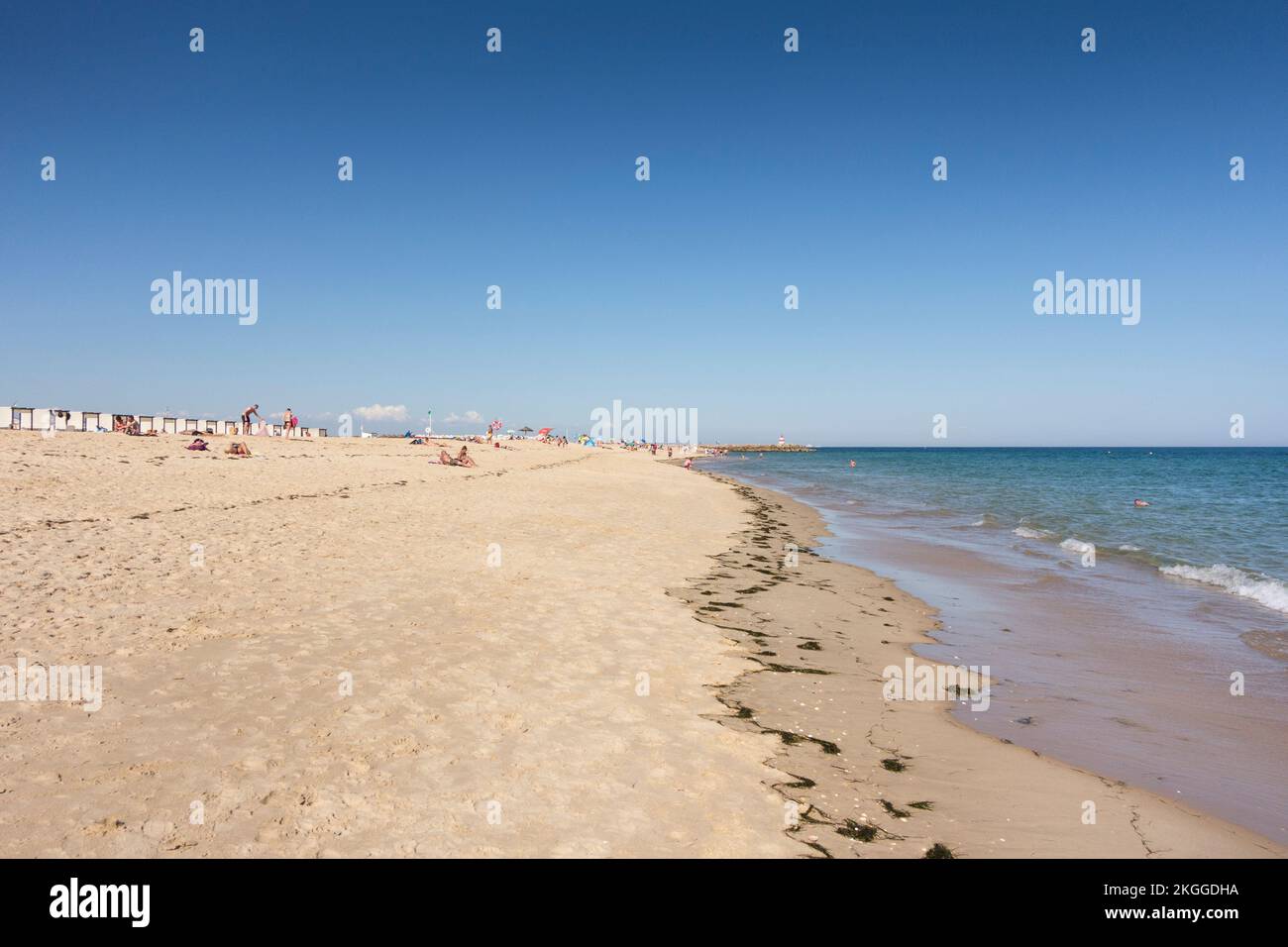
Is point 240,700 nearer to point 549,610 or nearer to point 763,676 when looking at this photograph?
point 549,610

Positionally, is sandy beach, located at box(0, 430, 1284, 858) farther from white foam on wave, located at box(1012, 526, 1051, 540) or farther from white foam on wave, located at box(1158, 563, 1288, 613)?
white foam on wave, located at box(1012, 526, 1051, 540)

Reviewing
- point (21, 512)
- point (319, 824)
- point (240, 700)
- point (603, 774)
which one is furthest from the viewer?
point (21, 512)

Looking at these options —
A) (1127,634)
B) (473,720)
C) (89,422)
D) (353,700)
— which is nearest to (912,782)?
(473,720)

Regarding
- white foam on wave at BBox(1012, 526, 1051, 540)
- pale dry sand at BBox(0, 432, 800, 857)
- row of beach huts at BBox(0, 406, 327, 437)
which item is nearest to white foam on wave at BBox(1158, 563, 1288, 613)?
white foam on wave at BBox(1012, 526, 1051, 540)

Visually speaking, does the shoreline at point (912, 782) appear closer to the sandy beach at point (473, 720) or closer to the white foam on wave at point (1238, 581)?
the sandy beach at point (473, 720)

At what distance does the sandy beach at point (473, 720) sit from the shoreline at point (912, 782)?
4 cm

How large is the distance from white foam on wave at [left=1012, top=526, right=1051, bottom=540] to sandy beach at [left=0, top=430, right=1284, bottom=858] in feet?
49.3

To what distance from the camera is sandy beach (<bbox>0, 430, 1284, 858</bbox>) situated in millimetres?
4828

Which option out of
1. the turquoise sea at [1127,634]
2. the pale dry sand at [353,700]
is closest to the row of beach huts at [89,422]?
the pale dry sand at [353,700]
